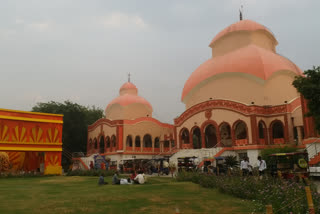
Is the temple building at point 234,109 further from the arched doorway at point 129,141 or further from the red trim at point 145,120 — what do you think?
the red trim at point 145,120

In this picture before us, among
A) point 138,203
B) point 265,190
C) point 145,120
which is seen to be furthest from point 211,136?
point 138,203

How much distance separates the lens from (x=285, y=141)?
25156 mm

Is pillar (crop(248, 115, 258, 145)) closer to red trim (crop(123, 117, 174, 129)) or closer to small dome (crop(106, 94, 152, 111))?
red trim (crop(123, 117, 174, 129))

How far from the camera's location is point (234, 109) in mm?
26750

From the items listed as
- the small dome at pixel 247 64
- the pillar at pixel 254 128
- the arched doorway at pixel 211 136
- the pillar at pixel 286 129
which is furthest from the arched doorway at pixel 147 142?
the pillar at pixel 286 129

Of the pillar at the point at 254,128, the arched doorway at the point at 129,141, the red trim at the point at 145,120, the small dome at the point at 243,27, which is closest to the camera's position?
the pillar at the point at 254,128

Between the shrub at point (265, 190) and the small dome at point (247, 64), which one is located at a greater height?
the small dome at point (247, 64)

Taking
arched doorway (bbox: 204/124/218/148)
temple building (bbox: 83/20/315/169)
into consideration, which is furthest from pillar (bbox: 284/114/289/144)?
arched doorway (bbox: 204/124/218/148)

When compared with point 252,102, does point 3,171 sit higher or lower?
lower

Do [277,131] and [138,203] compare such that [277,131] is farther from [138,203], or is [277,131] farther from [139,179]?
[138,203]

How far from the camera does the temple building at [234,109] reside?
2581 cm

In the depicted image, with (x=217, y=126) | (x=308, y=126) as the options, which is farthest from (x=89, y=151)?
(x=308, y=126)

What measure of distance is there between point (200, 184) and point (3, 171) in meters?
19.8

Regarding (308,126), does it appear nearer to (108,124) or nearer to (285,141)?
(285,141)
